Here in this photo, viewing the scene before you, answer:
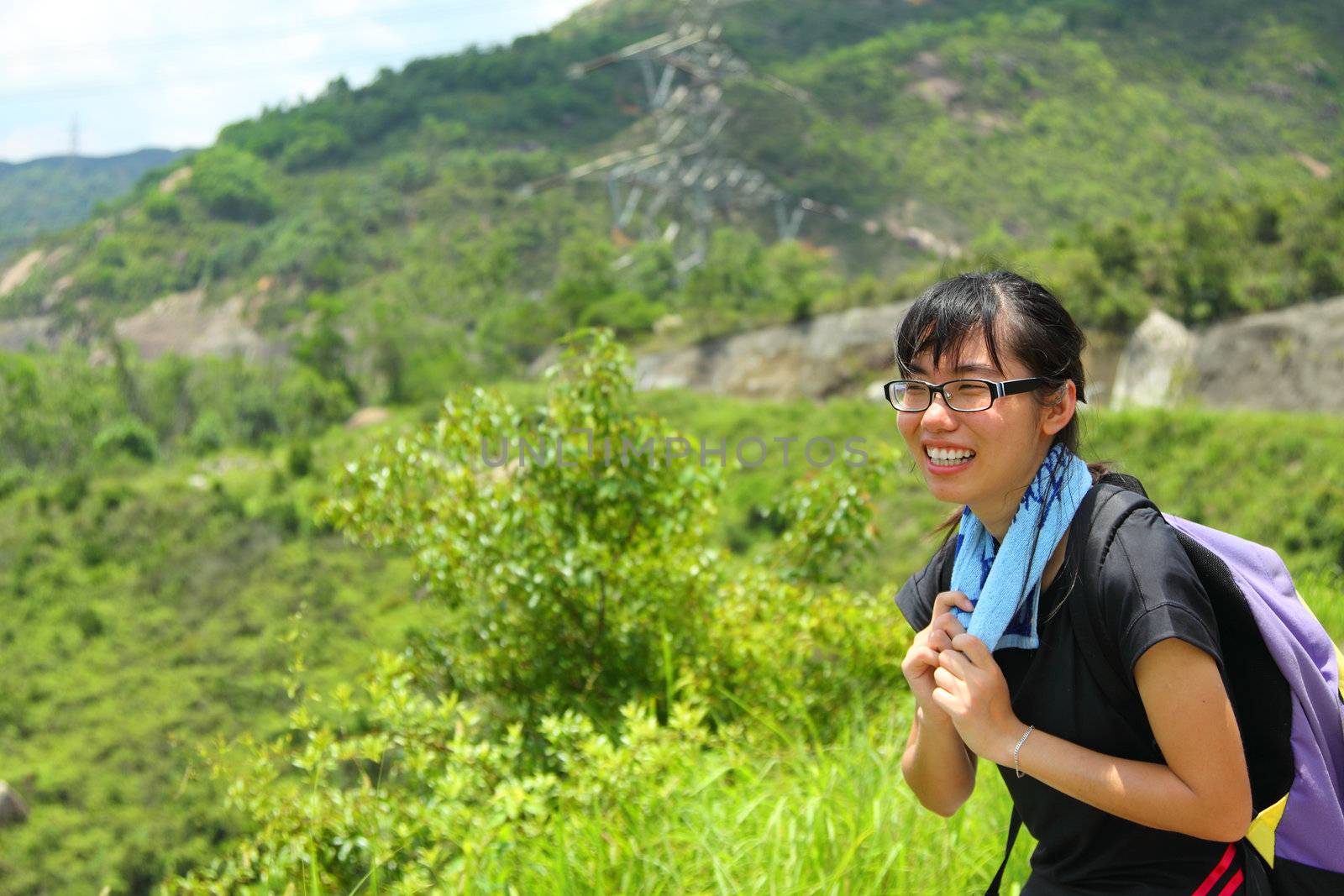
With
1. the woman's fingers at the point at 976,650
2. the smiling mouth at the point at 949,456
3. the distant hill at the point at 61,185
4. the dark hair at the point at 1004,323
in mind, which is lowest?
the woman's fingers at the point at 976,650

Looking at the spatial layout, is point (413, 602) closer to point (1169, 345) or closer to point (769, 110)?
point (1169, 345)

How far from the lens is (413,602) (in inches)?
518

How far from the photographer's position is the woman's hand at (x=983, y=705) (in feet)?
3.97

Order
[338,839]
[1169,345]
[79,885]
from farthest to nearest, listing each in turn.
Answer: [1169,345], [79,885], [338,839]

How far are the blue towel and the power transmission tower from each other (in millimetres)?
25417

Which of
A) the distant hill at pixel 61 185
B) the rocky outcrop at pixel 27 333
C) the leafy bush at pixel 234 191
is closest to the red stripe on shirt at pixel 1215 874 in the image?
the rocky outcrop at pixel 27 333

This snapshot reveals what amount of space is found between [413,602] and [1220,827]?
498 inches

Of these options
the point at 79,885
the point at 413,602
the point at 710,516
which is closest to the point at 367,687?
the point at 710,516

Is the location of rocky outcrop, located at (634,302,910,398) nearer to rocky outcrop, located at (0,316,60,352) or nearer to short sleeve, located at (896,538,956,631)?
short sleeve, located at (896,538,956,631)

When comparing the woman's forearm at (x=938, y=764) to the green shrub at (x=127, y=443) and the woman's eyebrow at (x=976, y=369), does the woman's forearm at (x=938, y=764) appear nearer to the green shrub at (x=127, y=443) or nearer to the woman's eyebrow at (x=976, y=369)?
the woman's eyebrow at (x=976, y=369)

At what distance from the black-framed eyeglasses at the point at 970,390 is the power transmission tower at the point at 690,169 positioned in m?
25.3

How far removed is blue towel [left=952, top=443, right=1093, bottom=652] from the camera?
123cm

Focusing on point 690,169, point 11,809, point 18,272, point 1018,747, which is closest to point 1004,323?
point 1018,747

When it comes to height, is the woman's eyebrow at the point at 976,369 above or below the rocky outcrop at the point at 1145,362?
above
